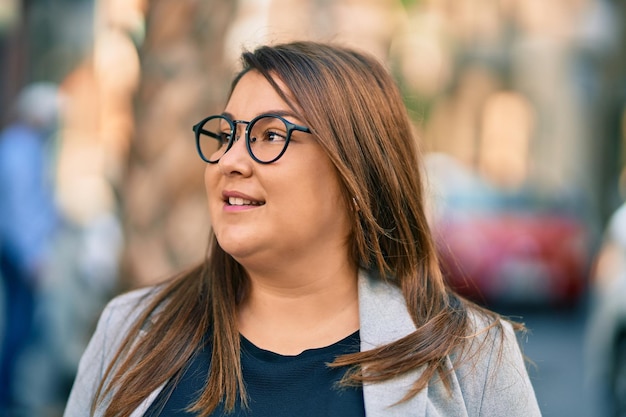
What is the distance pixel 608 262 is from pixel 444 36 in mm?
7768

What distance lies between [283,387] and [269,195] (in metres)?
0.52

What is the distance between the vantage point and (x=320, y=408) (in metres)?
2.23

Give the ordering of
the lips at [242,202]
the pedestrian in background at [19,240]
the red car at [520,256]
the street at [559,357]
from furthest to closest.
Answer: the red car at [520,256] → the street at [559,357] → the pedestrian in background at [19,240] → the lips at [242,202]

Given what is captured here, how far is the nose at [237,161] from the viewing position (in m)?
2.32

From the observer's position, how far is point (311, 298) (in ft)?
8.18

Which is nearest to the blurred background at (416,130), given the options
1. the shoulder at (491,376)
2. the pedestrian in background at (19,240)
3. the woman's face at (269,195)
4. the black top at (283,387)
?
the pedestrian in background at (19,240)

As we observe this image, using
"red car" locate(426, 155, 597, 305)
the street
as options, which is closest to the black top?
the street

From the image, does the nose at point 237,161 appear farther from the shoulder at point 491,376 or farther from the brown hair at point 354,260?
the shoulder at point 491,376

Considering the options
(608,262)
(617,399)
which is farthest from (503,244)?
(617,399)

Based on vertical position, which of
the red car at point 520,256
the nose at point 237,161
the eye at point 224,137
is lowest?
A: the red car at point 520,256

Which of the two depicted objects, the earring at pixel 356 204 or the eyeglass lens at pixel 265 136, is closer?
the eyeglass lens at pixel 265 136

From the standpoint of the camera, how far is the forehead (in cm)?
236

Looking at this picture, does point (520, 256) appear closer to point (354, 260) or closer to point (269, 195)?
point (354, 260)

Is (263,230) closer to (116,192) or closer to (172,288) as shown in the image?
(172,288)
